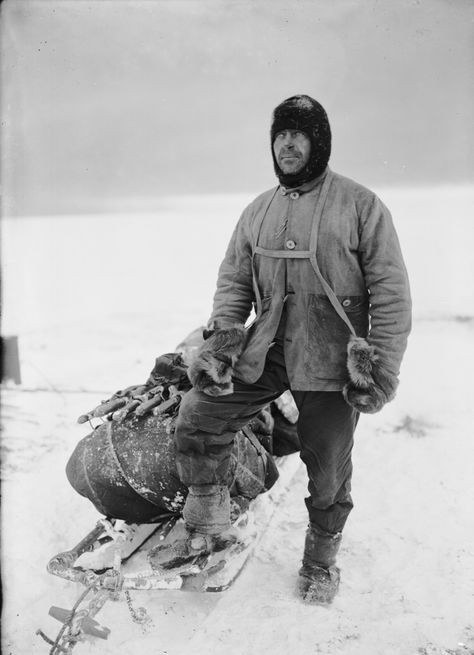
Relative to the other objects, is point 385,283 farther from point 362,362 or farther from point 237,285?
point 237,285

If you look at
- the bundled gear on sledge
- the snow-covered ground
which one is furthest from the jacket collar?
the snow-covered ground

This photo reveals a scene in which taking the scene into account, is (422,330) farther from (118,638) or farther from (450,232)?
(118,638)

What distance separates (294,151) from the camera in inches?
96.3

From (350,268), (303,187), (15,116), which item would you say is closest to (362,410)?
(350,268)

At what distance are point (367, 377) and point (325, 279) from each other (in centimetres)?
44

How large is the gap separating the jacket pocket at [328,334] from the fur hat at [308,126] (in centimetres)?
52

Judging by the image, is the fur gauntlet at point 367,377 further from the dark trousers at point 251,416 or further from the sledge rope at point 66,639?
the sledge rope at point 66,639

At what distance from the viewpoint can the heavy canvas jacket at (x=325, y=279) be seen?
7.80 feet

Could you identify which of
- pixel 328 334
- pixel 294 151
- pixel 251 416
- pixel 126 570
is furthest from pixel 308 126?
pixel 126 570

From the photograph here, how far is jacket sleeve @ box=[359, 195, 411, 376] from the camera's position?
2359mm

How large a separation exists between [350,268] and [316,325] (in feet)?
0.90

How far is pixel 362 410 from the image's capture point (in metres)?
2.41

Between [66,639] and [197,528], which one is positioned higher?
[197,528]

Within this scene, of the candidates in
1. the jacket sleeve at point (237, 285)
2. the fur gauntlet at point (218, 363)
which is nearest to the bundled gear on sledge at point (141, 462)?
the fur gauntlet at point (218, 363)
